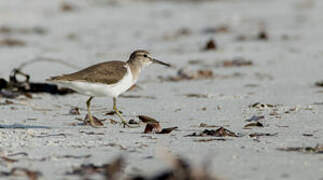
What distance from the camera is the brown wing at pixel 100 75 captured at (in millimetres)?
5934

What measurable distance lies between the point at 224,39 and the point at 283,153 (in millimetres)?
7868

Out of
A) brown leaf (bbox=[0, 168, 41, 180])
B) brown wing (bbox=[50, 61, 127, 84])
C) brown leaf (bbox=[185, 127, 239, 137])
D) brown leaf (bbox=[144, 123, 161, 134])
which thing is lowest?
brown leaf (bbox=[0, 168, 41, 180])

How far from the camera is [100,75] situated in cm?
606

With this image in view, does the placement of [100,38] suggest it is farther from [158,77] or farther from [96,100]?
[96,100]

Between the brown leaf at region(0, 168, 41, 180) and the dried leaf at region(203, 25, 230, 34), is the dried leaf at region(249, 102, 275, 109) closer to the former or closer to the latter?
the brown leaf at region(0, 168, 41, 180)

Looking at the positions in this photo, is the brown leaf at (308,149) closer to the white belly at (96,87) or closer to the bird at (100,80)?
the bird at (100,80)

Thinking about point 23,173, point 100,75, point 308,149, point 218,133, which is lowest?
point 23,173

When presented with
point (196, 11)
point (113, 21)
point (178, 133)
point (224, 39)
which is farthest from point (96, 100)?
point (196, 11)

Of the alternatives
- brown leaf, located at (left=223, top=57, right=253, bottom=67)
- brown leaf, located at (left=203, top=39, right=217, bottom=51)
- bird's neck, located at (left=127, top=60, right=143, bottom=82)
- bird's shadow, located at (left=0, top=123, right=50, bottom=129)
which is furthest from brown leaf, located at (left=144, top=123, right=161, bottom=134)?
brown leaf, located at (left=203, top=39, right=217, bottom=51)

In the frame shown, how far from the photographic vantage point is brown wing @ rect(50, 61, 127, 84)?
19.5 ft

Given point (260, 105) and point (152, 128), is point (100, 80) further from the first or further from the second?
point (260, 105)

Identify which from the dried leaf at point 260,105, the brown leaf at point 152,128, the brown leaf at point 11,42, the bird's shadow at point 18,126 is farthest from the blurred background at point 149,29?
the brown leaf at point 152,128

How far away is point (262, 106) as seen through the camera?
6.58 metres

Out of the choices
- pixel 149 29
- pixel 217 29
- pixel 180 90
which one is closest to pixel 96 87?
pixel 180 90
